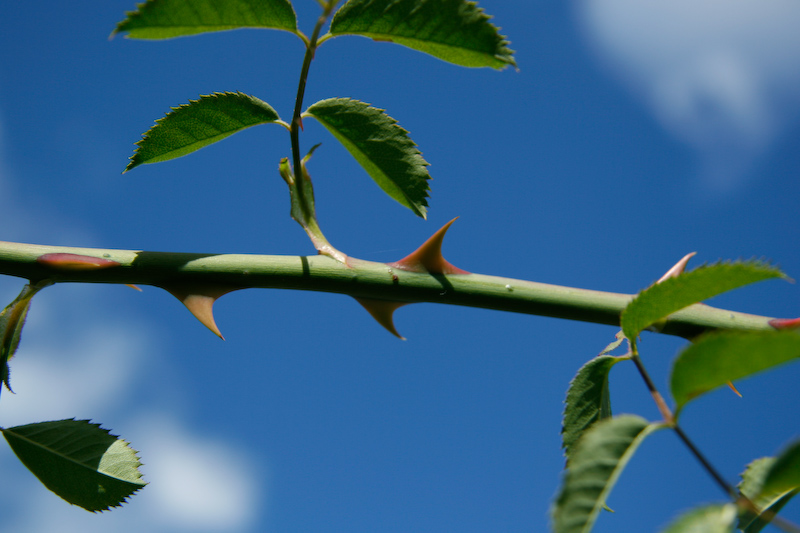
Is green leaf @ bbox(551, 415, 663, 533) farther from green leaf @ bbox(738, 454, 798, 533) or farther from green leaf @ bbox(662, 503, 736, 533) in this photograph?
green leaf @ bbox(738, 454, 798, 533)

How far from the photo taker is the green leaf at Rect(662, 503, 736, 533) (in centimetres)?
56

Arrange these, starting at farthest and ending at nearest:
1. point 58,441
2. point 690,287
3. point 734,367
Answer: point 58,441
point 690,287
point 734,367

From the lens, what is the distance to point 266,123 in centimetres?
115

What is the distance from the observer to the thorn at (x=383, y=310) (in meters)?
0.98

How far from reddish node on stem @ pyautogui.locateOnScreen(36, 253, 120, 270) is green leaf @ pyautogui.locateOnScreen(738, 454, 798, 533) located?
1051mm

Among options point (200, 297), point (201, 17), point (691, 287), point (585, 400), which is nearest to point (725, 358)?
point (691, 287)

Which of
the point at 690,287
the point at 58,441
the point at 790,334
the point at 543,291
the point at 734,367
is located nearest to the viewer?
the point at 790,334

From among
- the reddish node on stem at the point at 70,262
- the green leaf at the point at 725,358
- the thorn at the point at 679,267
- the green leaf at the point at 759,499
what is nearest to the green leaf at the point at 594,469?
the green leaf at the point at 725,358

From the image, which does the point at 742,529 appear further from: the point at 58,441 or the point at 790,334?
the point at 58,441

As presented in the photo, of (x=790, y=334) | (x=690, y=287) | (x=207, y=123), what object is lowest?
→ (x=790, y=334)

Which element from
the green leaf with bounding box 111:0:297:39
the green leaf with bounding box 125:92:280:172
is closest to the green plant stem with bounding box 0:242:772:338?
the green leaf with bounding box 125:92:280:172

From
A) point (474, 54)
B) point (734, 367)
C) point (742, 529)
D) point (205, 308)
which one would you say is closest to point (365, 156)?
point (474, 54)

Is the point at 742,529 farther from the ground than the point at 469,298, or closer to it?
closer to it

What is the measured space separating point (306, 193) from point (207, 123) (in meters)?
0.24
